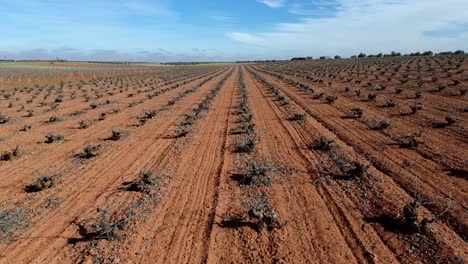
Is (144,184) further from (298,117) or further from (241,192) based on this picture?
(298,117)

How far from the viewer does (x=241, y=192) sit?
25.8 feet

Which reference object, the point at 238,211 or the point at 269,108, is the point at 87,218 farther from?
the point at 269,108

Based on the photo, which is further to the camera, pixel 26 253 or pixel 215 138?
pixel 215 138

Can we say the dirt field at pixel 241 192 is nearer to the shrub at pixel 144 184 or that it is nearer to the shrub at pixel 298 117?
the shrub at pixel 144 184

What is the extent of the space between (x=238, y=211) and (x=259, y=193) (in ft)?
3.36

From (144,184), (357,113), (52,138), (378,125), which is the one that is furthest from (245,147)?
(52,138)

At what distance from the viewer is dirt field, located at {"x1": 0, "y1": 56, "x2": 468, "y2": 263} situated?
18.5 feet

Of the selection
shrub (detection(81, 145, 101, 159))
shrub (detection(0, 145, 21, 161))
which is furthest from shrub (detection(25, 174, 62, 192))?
shrub (detection(0, 145, 21, 161))

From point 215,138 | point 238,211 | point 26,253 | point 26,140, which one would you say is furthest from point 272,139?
point 26,140

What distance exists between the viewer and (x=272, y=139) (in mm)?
12445

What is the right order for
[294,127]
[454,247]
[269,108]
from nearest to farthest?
[454,247] < [294,127] < [269,108]

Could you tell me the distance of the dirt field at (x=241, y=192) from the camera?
18.5 ft

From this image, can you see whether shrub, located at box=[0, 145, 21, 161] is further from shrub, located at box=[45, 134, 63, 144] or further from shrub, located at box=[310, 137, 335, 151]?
shrub, located at box=[310, 137, 335, 151]

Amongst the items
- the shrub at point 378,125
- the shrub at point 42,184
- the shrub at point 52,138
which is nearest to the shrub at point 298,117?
the shrub at point 378,125
